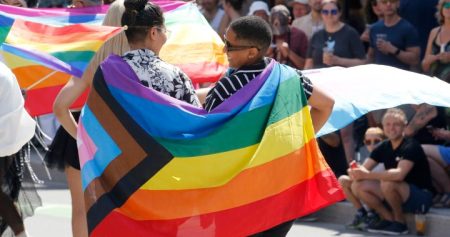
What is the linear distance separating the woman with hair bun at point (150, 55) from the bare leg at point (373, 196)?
16.3 feet

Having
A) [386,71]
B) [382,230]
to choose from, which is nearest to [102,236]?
[386,71]

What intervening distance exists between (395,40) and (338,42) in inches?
25.5

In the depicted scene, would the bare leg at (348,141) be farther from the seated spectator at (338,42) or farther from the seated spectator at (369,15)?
the seated spectator at (369,15)

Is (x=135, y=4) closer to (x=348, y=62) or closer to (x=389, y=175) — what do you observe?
(x=389, y=175)

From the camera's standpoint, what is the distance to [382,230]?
1125 centimetres

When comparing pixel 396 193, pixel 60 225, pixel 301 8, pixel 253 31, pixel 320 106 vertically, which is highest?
pixel 253 31

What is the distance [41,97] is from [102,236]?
239cm

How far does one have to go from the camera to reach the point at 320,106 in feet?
21.8

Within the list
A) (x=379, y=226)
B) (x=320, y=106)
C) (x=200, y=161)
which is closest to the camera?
(x=200, y=161)

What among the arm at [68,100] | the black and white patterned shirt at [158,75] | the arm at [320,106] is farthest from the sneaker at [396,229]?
the black and white patterned shirt at [158,75]

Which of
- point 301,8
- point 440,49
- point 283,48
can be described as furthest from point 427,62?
point 301,8

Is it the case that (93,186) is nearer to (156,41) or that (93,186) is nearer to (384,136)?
(156,41)

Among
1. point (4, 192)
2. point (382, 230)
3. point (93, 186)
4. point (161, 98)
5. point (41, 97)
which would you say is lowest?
point (382, 230)

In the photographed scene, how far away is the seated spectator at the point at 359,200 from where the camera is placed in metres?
11.4
